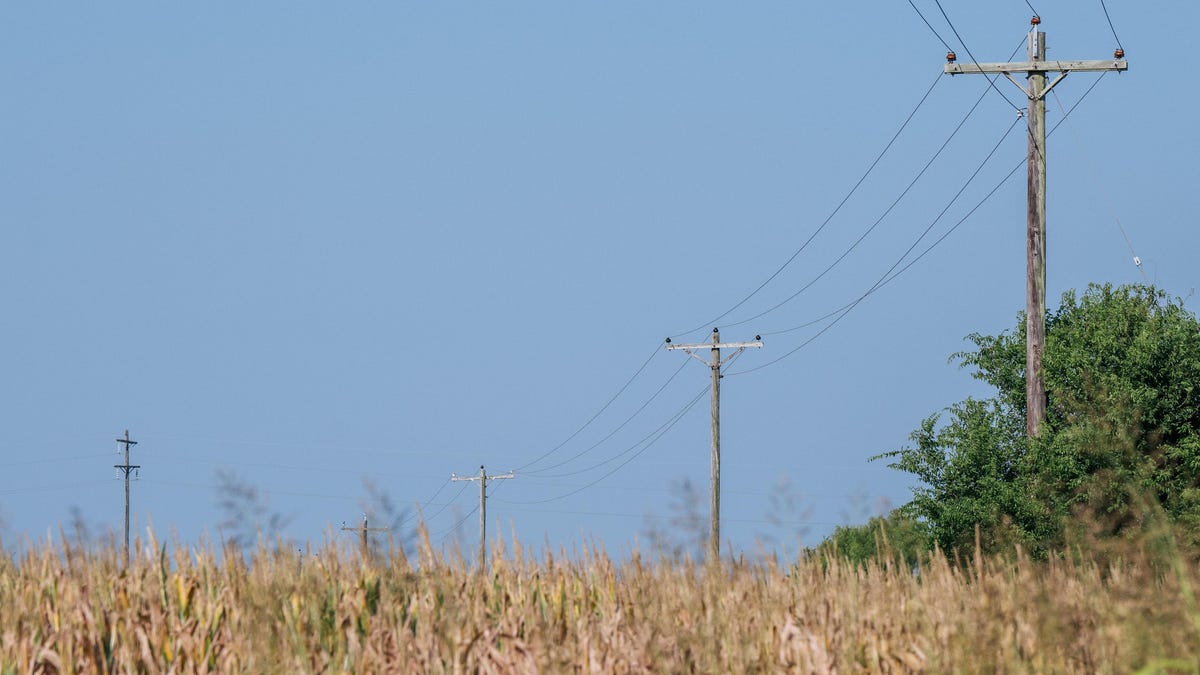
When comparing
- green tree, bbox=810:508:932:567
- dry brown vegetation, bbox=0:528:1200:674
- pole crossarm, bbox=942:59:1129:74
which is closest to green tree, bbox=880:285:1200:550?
green tree, bbox=810:508:932:567

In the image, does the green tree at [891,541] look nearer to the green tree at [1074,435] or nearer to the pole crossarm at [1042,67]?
the green tree at [1074,435]

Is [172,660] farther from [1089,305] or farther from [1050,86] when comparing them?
[1089,305]

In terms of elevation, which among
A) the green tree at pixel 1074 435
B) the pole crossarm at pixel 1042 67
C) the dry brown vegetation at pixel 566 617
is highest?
the pole crossarm at pixel 1042 67

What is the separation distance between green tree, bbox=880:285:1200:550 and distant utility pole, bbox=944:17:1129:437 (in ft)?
3.81

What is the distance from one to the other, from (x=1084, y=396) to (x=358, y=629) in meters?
24.4

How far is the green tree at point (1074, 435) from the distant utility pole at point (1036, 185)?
1161 mm

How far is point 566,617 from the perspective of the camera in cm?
862

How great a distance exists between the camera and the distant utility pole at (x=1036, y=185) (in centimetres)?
2512

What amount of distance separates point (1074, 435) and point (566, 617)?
20543 millimetres

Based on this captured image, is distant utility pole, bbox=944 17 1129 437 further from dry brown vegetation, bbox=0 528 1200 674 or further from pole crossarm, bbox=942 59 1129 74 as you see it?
dry brown vegetation, bbox=0 528 1200 674

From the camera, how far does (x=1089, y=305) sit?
36.9 meters

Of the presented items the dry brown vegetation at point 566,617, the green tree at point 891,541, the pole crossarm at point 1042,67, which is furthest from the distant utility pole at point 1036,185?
the dry brown vegetation at point 566,617

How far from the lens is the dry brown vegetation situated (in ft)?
22.4

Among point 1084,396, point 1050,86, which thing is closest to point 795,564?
point 1050,86
